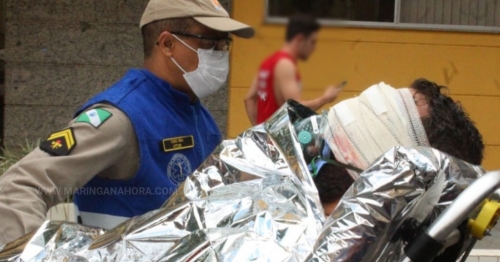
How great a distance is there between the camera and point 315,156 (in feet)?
6.55

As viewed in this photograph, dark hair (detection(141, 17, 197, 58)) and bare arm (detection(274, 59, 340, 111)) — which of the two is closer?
dark hair (detection(141, 17, 197, 58))

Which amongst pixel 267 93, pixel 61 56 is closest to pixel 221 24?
pixel 267 93

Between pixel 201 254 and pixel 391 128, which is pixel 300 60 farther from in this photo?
pixel 201 254

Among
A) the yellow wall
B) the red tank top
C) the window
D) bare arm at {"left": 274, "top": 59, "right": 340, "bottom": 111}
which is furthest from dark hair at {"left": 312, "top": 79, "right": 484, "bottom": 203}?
the window

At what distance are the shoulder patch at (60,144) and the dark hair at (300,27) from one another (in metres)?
1.60

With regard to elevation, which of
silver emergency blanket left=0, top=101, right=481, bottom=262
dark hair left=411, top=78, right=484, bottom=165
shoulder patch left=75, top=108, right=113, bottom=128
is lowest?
silver emergency blanket left=0, top=101, right=481, bottom=262

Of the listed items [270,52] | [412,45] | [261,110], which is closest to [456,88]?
[412,45]

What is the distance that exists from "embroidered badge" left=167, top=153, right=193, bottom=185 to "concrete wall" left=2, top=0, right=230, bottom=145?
13.2ft

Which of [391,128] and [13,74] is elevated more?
[391,128]

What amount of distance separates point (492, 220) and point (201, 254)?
0.58 m

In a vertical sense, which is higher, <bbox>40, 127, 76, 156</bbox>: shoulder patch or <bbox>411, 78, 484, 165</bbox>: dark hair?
<bbox>411, 78, 484, 165</bbox>: dark hair

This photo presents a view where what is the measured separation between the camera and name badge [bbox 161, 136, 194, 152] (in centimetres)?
252

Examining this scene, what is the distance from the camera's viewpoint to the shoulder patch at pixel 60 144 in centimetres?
219

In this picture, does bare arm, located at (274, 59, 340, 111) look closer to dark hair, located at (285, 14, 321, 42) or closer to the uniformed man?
dark hair, located at (285, 14, 321, 42)
